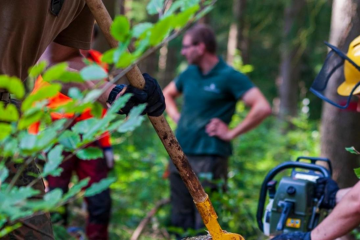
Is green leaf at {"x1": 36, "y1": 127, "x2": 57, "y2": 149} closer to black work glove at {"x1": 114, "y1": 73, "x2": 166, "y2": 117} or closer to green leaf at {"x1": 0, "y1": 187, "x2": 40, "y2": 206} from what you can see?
green leaf at {"x1": 0, "y1": 187, "x2": 40, "y2": 206}

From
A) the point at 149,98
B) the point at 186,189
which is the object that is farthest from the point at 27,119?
the point at 186,189

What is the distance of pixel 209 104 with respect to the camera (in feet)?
19.0

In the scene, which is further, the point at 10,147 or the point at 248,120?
the point at 248,120

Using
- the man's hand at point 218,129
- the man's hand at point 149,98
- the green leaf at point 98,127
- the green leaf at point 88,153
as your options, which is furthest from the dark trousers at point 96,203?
the green leaf at point 98,127

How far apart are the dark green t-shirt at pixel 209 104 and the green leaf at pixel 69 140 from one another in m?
4.36

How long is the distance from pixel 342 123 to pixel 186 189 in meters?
1.75

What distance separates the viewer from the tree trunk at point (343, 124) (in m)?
4.90

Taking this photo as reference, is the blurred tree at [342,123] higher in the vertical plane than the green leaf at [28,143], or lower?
lower

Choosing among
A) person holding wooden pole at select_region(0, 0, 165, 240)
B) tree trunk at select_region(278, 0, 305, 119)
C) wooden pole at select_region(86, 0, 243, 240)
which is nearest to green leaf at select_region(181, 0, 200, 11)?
wooden pole at select_region(86, 0, 243, 240)

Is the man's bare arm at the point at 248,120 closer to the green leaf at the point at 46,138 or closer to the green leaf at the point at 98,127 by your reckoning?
the green leaf at the point at 98,127

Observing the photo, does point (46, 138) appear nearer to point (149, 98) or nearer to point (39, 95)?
point (39, 95)

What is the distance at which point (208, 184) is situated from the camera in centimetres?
566

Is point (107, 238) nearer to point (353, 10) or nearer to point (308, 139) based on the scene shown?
point (353, 10)

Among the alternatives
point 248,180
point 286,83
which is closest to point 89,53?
point 248,180
